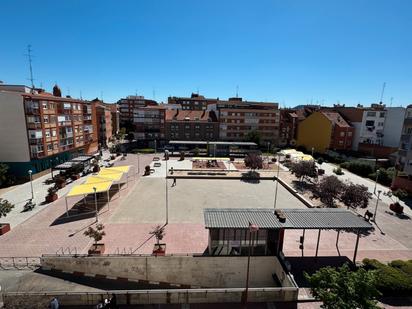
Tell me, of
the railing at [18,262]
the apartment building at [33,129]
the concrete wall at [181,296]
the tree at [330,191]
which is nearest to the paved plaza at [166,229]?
the railing at [18,262]

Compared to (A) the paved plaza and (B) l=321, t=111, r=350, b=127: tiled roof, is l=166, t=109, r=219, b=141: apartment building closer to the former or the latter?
(B) l=321, t=111, r=350, b=127: tiled roof

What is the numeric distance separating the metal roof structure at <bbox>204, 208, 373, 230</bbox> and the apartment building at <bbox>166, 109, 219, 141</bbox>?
177 ft

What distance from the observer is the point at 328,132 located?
62.3 meters

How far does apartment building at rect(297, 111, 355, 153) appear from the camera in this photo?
201ft

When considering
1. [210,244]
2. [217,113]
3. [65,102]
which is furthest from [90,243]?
[217,113]

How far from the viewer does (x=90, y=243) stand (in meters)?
20.2

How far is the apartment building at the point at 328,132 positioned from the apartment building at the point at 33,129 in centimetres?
6091

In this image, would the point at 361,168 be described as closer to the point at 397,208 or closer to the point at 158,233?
the point at 397,208

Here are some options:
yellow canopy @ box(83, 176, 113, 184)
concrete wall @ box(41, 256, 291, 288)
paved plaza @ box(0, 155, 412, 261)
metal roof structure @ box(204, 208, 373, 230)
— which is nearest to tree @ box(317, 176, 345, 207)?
paved plaza @ box(0, 155, 412, 261)

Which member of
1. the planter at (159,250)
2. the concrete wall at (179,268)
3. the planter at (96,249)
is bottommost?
the concrete wall at (179,268)

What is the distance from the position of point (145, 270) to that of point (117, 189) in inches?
769

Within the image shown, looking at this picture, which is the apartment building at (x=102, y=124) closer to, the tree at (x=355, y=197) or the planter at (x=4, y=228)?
the planter at (x=4, y=228)

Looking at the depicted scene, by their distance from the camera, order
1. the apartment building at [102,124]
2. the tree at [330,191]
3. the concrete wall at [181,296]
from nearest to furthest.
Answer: the concrete wall at [181,296] < the tree at [330,191] < the apartment building at [102,124]

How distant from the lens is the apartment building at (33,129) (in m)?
36.1
